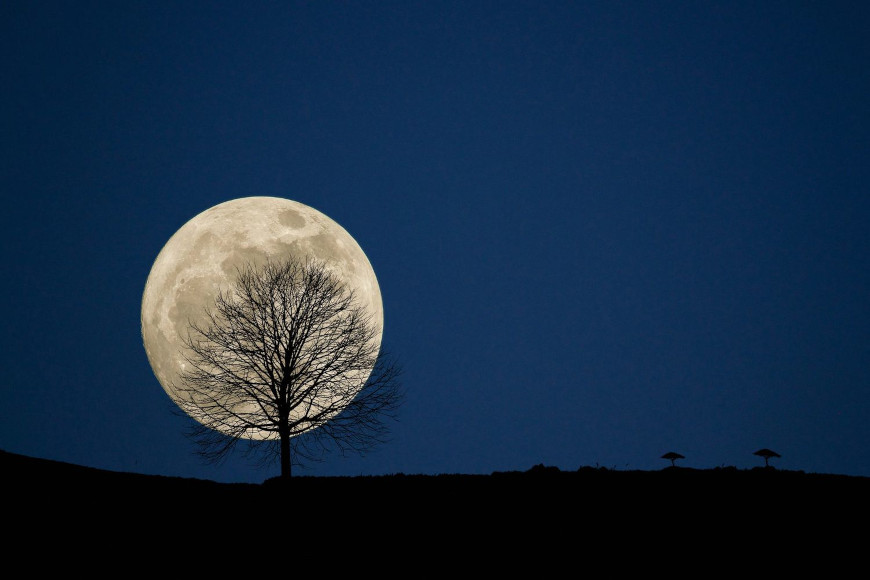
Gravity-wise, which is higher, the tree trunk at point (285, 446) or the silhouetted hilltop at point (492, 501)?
the tree trunk at point (285, 446)

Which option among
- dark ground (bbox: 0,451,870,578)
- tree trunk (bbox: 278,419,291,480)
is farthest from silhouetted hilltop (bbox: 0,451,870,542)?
tree trunk (bbox: 278,419,291,480)

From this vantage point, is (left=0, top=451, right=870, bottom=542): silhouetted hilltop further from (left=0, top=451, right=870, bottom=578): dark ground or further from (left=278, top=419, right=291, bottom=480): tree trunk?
(left=278, top=419, right=291, bottom=480): tree trunk

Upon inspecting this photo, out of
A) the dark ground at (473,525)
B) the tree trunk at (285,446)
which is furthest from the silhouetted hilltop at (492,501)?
the tree trunk at (285,446)

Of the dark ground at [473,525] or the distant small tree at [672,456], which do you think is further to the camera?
the distant small tree at [672,456]

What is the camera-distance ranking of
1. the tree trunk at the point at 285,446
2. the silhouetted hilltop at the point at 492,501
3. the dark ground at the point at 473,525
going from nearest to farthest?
the dark ground at the point at 473,525, the silhouetted hilltop at the point at 492,501, the tree trunk at the point at 285,446

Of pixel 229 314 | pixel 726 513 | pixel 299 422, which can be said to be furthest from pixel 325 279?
pixel 726 513

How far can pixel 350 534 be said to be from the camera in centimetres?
1129

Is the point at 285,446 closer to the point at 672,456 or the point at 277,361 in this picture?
the point at 277,361

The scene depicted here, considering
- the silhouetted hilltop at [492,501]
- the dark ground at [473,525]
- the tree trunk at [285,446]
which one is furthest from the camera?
the tree trunk at [285,446]

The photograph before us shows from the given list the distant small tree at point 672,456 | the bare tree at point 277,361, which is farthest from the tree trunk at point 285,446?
the distant small tree at point 672,456

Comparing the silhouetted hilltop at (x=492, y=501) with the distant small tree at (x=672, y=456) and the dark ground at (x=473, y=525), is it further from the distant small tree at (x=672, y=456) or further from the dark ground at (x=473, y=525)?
the distant small tree at (x=672, y=456)

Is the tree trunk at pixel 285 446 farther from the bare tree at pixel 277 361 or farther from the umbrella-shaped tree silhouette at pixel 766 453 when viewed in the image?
the umbrella-shaped tree silhouette at pixel 766 453

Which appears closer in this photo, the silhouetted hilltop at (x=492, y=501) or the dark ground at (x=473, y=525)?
the dark ground at (x=473, y=525)

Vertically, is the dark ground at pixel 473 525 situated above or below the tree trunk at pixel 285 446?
below
